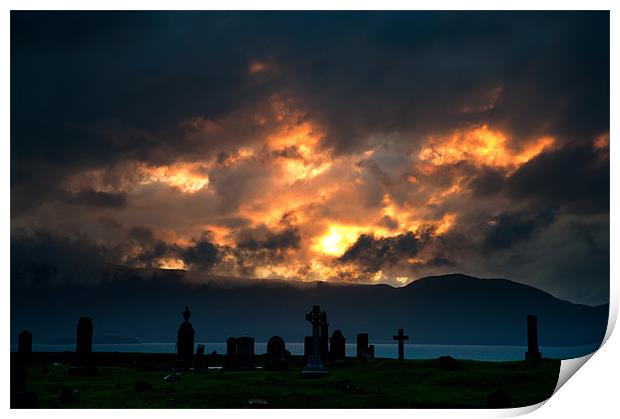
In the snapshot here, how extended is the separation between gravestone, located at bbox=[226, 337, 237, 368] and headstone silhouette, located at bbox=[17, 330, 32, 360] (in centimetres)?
975

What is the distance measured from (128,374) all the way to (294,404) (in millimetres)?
10752

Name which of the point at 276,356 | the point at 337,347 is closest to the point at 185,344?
the point at 276,356

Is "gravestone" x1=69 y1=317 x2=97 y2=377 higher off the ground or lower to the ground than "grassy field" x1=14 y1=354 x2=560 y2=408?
higher

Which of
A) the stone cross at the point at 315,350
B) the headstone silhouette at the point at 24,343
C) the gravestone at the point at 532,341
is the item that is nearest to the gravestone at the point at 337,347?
the stone cross at the point at 315,350

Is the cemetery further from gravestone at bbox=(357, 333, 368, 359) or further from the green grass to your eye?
gravestone at bbox=(357, 333, 368, 359)

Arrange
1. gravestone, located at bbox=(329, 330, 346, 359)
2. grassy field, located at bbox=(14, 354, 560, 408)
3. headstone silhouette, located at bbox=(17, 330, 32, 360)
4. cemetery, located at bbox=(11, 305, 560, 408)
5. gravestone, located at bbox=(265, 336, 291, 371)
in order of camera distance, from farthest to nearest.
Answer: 1. gravestone, located at bbox=(329, 330, 346, 359)
2. headstone silhouette, located at bbox=(17, 330, 32, 360)
3. gravestone, located at bbox=(265, 336, 291, 371)
4. grassy field, located at bbox=(14, 354, 560, 408)
5. cemetery, located at bbox=(11, 305, 560, 408)

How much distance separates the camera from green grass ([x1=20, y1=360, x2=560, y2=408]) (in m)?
19.7

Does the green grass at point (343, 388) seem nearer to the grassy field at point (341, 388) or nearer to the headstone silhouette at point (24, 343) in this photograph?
the grassy field at point (341, 388)

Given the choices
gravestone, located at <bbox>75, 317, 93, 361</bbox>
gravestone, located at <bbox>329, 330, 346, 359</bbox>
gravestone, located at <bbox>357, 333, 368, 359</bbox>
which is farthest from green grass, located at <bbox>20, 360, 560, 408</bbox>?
gravestone, located at <bbox>329, 330, 346, 359</bbox>

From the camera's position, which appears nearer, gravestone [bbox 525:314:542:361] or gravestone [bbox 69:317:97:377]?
gravestone [bbox 69:317:97:377]

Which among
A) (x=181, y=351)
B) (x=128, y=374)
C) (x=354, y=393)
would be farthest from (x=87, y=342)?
(x=354, y=393)

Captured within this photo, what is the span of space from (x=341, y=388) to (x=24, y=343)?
1881cm

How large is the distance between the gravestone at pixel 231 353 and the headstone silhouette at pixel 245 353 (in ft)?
0.85

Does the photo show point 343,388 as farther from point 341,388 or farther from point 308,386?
point 308,386
